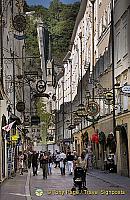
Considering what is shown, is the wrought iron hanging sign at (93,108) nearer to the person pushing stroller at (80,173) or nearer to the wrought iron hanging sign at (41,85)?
the wrought iron hanging sign at (41,85)

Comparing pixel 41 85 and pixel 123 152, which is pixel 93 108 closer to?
pixel 123 152

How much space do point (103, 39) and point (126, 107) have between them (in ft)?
31.7

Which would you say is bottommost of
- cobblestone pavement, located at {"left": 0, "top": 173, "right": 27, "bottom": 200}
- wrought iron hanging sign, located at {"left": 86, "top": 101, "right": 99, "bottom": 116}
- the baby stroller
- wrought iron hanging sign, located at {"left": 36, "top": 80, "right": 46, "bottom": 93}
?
cobblestone pavement, located at {"left": 0, "top": 173, "right": 27, "bottom": 200}

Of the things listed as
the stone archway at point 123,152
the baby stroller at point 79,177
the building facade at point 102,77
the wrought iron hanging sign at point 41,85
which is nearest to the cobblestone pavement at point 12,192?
the baby stroller at point 79,177

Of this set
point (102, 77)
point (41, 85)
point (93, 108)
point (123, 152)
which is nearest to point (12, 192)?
point (41, 85)

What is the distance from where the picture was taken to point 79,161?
1543 centimetres

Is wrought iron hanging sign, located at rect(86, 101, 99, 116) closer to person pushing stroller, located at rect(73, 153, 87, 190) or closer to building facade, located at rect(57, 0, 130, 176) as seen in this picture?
building facade, located at rect(57, 0, 130, 176)

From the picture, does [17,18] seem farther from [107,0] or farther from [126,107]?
[107,0]

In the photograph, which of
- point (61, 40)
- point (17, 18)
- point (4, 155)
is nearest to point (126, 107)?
point (4, 155)

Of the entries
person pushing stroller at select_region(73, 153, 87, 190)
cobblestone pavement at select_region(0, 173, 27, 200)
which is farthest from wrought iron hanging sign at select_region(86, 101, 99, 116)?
person pushing stroller at select_region(73, 153, 87, 190)

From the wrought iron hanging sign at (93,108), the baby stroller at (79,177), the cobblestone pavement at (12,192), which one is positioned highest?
the wrought iron hanging sign at (93,108)

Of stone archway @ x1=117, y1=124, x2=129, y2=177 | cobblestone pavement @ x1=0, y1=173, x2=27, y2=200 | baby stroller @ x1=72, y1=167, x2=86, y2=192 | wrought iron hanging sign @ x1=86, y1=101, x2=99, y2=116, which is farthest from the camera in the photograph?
wrought iron hanging sign @ x1=86, y1=101, x2=99, y2=116

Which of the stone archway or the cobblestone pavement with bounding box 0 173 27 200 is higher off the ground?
the stone archway

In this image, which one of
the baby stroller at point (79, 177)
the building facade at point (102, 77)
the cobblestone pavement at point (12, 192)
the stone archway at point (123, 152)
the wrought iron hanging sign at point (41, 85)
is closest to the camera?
the cobblestone pavement at point (12, 192)
